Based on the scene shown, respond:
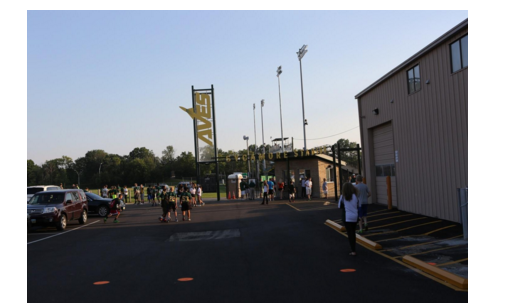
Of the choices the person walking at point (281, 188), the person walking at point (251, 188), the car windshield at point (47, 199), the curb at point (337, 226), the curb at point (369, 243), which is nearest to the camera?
the curb at point (369, 243)

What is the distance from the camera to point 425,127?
53.6ft

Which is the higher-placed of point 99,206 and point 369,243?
point 99,206

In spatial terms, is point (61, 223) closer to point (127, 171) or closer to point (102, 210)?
point (102, 210)

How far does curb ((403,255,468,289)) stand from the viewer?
6.71 m

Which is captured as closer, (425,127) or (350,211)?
(350,211)

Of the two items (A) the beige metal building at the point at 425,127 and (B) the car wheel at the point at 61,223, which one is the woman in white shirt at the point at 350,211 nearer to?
(A) the beige metal building at the point at 425,127

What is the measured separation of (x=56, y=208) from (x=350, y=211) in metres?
12.5

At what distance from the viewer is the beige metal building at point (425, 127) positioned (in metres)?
13.8

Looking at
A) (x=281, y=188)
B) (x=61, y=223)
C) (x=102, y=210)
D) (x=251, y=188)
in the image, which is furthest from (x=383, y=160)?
(x=102, y=210)

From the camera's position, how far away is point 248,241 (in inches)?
484

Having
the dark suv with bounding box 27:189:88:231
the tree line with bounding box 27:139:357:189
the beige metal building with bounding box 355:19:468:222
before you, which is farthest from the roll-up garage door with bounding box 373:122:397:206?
the tree line with bounding box 27:139:357:189

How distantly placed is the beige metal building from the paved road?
4591 millimetres

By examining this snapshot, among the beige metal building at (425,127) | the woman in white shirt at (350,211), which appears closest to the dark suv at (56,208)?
the woman in white shirt at (350,211)

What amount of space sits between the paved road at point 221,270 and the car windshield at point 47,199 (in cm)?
336
